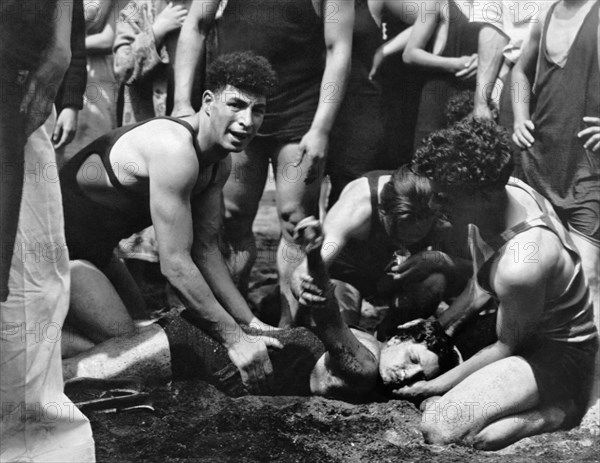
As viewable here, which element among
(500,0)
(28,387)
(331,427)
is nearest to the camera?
(28,387)

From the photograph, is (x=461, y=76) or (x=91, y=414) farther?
(x=461, y=76)

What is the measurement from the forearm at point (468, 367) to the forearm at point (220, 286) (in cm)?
90

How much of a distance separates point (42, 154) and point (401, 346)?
71.2 inches

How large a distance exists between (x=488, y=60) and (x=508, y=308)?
4.17 ft

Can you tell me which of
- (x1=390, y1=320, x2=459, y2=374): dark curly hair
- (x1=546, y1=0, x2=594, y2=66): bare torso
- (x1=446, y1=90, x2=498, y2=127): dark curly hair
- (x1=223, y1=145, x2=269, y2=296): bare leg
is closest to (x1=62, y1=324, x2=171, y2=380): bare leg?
(x1=223, y1=145, x2=269, y2=296): bare leg

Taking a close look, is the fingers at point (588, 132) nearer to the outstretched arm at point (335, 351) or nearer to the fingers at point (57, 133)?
the outstretched arm at point (335, 351)

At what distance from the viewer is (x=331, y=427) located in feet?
16.1

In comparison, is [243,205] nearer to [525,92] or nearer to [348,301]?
[348,301]

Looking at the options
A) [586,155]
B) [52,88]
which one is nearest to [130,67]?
[52,88]

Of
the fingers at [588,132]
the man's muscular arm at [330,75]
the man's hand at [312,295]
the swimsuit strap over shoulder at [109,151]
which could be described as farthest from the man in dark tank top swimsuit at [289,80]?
the fingers at [588,132]

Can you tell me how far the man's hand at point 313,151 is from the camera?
524 centimetres

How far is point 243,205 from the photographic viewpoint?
5414mm

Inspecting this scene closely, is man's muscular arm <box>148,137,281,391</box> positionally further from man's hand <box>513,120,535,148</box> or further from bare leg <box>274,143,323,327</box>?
man's hand <box>513,120,535,148</box>

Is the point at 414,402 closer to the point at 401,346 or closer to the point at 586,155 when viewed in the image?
the point at 401,346
